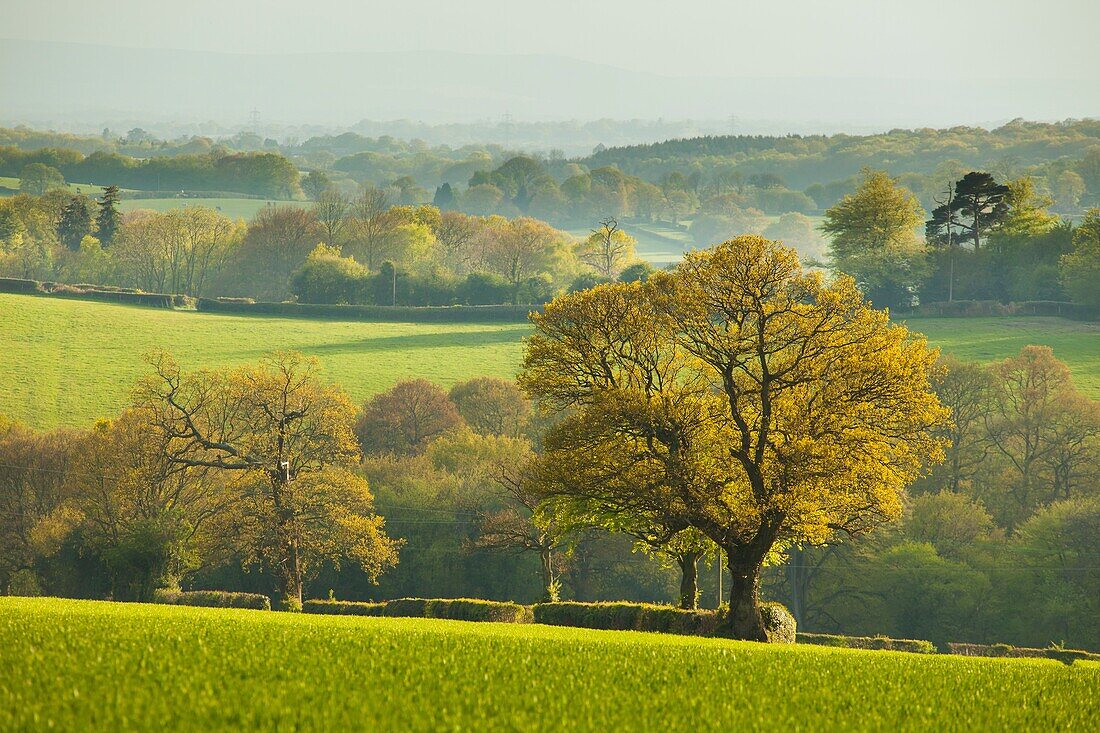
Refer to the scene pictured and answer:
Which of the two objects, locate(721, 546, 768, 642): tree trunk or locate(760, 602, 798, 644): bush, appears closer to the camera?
locate(721, 546, 768, 642): tree trunk

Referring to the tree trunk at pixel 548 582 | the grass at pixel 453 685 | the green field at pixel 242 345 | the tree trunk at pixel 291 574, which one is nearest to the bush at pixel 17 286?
the green field at pixel 242 345

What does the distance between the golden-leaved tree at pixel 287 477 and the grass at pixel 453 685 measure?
33.3 m

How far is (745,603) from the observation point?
1665 inches

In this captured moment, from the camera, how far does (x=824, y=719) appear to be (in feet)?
66.8

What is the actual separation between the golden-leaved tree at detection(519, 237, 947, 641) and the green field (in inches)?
2497

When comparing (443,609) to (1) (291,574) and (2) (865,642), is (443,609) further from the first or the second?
(2) (865,642)

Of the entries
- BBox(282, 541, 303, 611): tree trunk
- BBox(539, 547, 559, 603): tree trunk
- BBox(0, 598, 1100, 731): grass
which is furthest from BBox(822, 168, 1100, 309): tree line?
BBox(0, 598, 1100, 731): grass

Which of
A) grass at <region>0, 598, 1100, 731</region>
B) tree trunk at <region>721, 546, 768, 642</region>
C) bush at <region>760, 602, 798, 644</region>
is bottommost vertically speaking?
bush at <region>760, 602, 798, 644</region>

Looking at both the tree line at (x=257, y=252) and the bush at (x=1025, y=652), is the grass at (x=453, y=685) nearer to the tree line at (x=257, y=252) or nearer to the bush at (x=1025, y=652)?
the bush at (x=1025, y=652)

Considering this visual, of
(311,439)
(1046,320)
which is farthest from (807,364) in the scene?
(1046,320)

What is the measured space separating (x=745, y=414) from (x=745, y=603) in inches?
322

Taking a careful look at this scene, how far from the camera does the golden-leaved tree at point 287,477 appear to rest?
213ft

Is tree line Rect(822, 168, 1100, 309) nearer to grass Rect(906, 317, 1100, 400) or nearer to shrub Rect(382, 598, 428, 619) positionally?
grass Rect(906, 317, 1100, 400)

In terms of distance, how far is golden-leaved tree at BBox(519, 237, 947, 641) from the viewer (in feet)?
141
